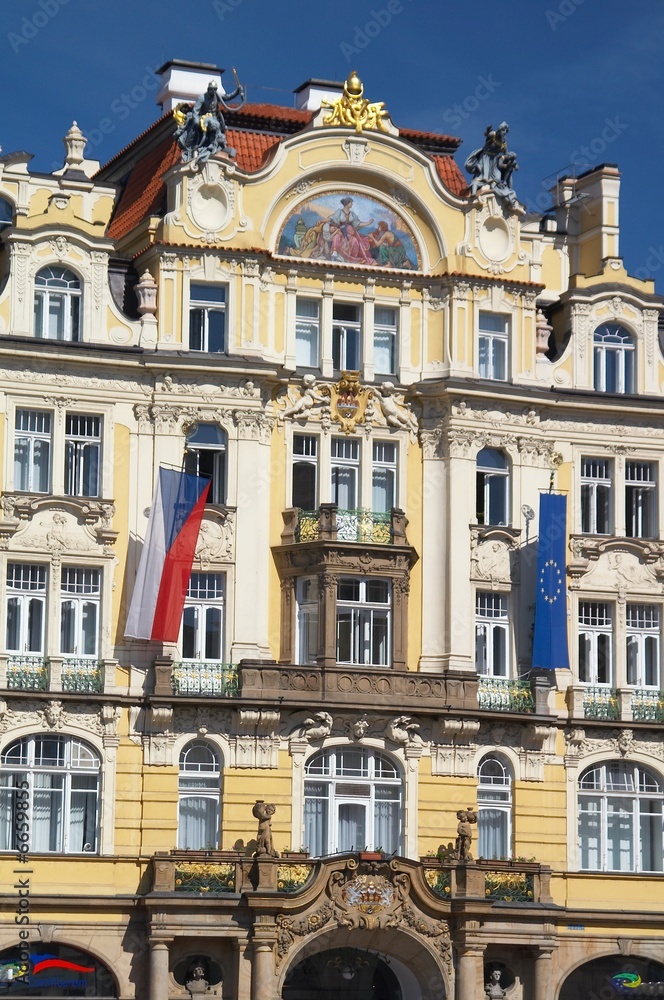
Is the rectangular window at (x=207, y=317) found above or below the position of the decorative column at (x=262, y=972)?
above

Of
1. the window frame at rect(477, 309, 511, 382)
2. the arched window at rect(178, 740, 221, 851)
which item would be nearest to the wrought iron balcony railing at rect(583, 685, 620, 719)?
the window frame at rect(477, 309, 511, 382)

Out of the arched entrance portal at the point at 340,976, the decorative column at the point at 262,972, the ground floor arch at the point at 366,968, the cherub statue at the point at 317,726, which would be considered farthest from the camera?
the arched entrance portal at the point at 340,976

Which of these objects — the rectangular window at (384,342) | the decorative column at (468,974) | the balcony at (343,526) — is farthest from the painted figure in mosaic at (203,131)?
the decorative column at (468,974)

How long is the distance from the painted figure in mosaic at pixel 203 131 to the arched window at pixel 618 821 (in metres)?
18.9

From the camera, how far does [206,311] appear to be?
64.2 meters


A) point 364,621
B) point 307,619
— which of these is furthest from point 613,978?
point 307,619

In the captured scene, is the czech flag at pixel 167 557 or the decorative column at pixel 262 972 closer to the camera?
the decorative column at pixel 262 972

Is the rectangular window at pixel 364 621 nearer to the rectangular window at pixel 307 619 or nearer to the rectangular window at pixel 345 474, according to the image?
the rectangular window at pixel 307 619

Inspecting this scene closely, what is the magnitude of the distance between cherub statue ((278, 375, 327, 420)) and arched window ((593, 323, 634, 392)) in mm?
8230

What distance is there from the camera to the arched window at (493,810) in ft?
209

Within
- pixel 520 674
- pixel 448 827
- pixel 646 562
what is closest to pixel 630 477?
pixel 646 562

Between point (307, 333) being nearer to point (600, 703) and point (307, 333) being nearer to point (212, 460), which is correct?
point (212, 460)

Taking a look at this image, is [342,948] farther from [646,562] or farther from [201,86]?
[201,86]

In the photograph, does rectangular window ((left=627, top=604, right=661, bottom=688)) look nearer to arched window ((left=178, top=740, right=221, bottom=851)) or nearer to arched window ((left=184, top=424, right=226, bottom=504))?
arched window ((left=184, top=424, right=226, bottom=504))
